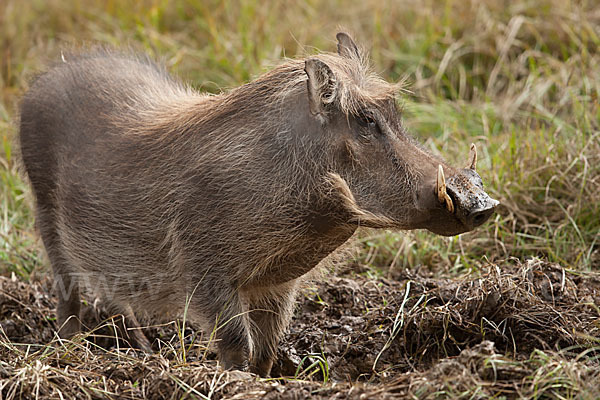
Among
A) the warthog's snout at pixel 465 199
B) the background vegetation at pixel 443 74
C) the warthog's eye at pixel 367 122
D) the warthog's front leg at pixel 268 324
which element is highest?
the warthog's eye at pixel 367 122

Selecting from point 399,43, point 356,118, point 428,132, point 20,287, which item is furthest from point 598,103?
point 20,287

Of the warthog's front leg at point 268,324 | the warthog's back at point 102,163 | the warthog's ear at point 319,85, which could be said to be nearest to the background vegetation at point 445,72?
the warthog's back at point 102,163

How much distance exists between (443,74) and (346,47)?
10.1 ft

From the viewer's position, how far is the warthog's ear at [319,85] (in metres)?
Answer: 3.00

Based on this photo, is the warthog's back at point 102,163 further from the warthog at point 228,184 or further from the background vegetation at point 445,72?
the background vegetation at point 445,72

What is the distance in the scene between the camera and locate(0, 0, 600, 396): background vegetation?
15.0 feet

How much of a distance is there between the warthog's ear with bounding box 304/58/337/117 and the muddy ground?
0.94 metres

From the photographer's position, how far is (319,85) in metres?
3.04

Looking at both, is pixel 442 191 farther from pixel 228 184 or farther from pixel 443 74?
pixel 443 74

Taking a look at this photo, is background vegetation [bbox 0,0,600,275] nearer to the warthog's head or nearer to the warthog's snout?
the warthog's head

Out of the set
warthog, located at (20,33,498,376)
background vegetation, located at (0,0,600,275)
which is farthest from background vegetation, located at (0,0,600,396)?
warthog, located at (20,33,498,376)

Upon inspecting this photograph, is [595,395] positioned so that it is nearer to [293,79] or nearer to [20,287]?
[293,79]

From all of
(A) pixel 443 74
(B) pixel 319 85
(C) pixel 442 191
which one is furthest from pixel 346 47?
(A) pixel 443 74

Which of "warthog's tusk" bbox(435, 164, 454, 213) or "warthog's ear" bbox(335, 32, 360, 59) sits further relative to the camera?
"warthog's ear" bbox(335, 32, 360, 59)
